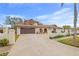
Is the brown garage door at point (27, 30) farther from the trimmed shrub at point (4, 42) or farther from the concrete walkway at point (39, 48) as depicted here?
the trimmed shrub at point (4, 42)

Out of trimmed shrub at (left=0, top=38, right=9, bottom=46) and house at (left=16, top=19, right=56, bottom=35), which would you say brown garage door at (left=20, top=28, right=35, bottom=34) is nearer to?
house at (left=16, top=19, right=56, bottom=35)

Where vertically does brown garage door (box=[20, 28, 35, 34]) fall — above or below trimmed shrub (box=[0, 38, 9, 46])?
above

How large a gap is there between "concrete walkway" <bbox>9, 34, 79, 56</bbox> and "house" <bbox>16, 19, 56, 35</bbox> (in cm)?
4

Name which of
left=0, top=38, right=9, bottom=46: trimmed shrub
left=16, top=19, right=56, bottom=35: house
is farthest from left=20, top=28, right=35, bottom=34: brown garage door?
left=0, top=38, right=9, bottom=46: trimmed shrub

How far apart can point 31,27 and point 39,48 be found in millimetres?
229

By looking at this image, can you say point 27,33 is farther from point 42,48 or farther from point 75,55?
point 75,55

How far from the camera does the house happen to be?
2.38 meters

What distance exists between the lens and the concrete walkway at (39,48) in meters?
2.35

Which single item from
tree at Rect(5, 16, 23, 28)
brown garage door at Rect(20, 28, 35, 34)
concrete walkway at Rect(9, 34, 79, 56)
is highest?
tree at Rect(5, 16, 23, 28)

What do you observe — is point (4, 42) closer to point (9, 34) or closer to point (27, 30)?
point (9, 34)

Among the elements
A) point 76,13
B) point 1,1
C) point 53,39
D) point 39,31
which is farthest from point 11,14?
point 76,13

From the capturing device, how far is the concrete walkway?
2.35 m

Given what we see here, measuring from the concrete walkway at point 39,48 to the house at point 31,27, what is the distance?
0.14 ft

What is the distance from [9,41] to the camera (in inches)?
92.7
